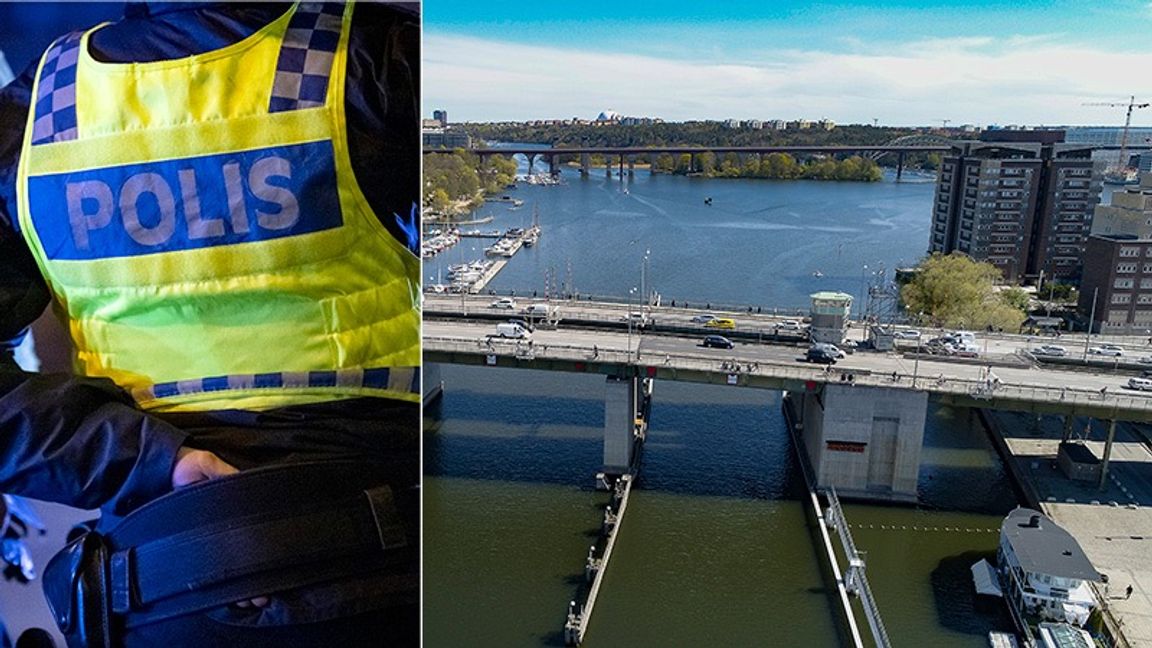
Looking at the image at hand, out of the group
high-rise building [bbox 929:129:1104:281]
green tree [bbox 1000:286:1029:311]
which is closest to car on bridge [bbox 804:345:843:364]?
green tree [bbox 1000:286:1029:311]

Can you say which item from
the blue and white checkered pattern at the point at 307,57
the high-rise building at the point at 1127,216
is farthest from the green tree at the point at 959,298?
the blue and white checkered pattern at the point at 307,57

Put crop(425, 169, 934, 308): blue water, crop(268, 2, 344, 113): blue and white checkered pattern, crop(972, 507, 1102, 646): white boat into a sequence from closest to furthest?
crop(268, 2, 344, 113): blue and white checkered pattern → crop(972, 507, 1102, 646): white boat → crop(425, 169, 934, 308): blue water

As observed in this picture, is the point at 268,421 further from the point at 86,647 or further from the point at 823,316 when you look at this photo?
the point at 823,316

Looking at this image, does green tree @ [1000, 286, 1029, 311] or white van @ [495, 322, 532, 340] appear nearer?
white van @ [495, 322, 532, 340]

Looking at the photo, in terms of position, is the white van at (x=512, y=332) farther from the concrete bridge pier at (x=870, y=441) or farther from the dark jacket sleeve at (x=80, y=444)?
the dark jacket sleeve at (x=80, y=444)

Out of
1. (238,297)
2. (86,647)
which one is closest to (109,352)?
(238,297)

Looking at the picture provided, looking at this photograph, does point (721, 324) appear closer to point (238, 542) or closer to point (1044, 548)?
point (1044, 548)

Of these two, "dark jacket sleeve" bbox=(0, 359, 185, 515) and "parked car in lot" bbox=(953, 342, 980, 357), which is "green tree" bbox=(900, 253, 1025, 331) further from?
"dark jacket sleeve" bbox=(0, 359, 185, 515)
